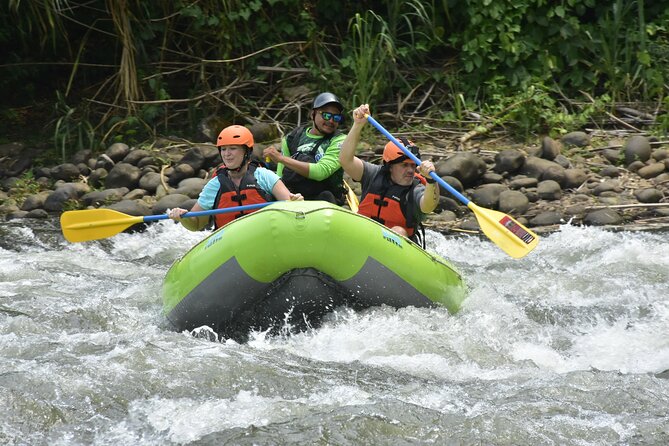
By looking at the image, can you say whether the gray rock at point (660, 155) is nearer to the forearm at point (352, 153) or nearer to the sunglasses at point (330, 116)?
the sunglasses at point (330, 116)

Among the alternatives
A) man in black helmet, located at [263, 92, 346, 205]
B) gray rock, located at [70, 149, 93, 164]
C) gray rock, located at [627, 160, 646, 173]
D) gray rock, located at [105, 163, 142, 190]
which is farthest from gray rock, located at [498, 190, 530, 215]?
gray rock, located at [70, 149, 93, 164]

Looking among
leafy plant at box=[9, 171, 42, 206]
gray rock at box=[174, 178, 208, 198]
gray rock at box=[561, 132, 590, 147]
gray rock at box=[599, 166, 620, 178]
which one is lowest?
leafy plant at box=[9, 171, 42, 206]

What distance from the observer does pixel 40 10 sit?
9812mm

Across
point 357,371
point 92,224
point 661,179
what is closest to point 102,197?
point 92,224

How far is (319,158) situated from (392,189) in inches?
34.6

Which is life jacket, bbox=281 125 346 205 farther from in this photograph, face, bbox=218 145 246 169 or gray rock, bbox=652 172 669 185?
gray rock, bbox=652 172 669 185

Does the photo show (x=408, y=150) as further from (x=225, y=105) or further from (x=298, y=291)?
(x=225, y=105)

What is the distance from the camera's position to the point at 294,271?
483 centimetres

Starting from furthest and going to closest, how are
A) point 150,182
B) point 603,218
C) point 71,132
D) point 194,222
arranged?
point 71,132, point 150,182, point 603,218, point 194,222

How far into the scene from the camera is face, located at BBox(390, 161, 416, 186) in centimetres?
597

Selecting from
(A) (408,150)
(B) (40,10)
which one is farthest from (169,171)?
(A) (408,150)

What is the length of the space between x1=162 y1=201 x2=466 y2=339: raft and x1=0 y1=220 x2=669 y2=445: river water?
0.34 feet

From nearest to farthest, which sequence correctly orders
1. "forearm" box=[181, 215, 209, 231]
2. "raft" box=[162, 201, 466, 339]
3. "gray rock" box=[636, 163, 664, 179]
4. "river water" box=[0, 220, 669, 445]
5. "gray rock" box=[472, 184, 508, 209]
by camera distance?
"river water" box=[0, 220, 669, 445] → "raft" box=[162, 201, 466, 339] → "forearm" box=[181, 215, 209, 231] → "gray rock" box=[472, 184, 508, 209] → "gray rock" box=[636, 163, 664, 179]

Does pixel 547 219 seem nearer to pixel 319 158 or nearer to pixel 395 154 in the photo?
pixel 319 158
